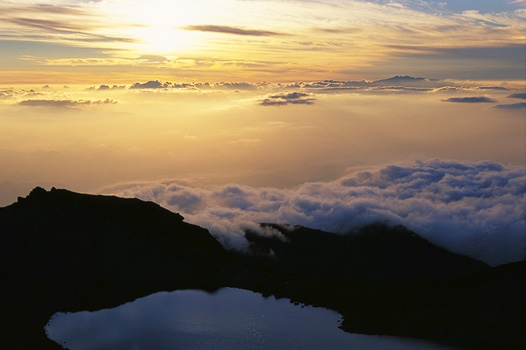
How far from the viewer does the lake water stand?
355 feet

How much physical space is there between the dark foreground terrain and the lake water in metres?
3.51

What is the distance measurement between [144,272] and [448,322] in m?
71.8

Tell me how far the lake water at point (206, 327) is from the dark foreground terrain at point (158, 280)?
351 cm

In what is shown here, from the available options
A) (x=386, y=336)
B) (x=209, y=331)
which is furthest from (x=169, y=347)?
(x=386, y=336)

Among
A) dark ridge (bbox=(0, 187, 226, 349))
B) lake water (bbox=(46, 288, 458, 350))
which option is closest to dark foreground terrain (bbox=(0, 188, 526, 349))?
dark ridge (bbox=(0, 187, 226, 349))

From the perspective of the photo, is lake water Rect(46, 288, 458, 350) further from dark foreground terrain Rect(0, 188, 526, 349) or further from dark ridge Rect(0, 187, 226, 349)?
dark ridge Rect(0, 187, 226, 349)

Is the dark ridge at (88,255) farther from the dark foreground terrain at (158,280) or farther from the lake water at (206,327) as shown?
the lake water at (206,327)

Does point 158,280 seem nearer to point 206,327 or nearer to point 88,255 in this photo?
point 88,255

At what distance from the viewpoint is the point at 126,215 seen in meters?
147

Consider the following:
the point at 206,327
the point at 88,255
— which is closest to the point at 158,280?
the point at 88,255

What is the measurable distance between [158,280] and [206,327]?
2033 centimetres

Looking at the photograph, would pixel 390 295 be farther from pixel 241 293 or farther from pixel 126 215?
pixel 126 215

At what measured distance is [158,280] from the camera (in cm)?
13112

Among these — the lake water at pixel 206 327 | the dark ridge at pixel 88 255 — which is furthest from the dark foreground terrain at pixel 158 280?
the lake water at pixel 206 327
